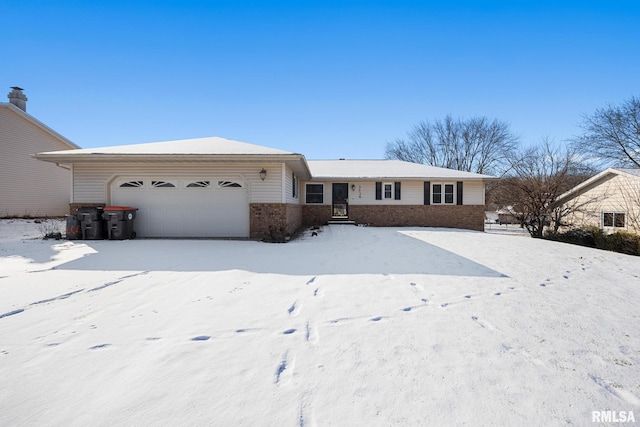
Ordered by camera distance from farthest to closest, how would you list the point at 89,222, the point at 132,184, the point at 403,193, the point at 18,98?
the point at 403,193 < the point at 18,98 < the point at 132,184 < the point at 89,222

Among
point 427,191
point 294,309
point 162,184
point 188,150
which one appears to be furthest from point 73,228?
point 427,191

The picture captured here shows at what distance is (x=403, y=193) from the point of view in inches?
597

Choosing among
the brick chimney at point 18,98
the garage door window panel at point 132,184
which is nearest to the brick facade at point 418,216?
the garage door window panel at point 132,184

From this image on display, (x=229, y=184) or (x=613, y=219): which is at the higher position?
(x=229, y=184)

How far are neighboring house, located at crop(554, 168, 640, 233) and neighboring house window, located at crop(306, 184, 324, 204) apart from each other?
36.3ft

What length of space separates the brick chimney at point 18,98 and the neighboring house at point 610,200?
27194 mm

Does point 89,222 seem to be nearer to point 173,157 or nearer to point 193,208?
point 193,208

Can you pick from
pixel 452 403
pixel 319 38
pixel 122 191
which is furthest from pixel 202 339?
pixel 319 38

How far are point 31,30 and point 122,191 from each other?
21.5ft

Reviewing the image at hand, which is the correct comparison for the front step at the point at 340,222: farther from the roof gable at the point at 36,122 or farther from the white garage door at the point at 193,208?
the roof gable at the point at 36,122

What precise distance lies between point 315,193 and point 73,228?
10.0 meters

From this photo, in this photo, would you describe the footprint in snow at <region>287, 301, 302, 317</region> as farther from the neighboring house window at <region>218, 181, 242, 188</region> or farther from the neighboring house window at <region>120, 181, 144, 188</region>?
the neighboring house window at <region>120, 181, 144, 188</region>

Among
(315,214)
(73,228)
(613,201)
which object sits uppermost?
(613,201)

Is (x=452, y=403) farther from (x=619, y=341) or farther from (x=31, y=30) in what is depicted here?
(x=31, y=30)
